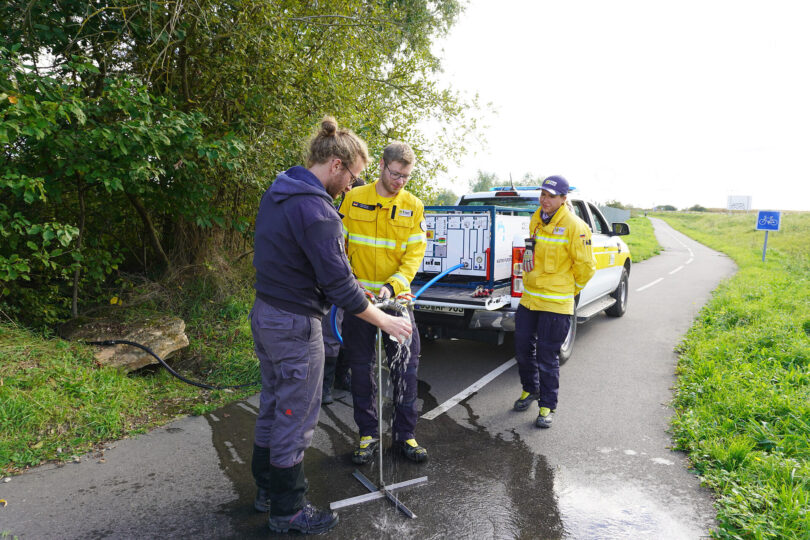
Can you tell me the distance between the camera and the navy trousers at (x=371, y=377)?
3406 mm

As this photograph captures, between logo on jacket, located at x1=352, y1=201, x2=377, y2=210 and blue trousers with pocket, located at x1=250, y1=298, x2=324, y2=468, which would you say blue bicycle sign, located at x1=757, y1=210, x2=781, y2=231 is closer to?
logo on jacket, located at x1=352, y1=201, x2=377, y2=210

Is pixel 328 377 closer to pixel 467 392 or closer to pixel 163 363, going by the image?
pixel 467 392

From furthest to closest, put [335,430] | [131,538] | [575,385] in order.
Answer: [575,385] → [335,430] → [131,538]

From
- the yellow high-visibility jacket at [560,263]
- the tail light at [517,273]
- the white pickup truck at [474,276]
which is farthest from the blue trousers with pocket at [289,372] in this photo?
the tail light at [517,273]

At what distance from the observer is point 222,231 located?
734cm

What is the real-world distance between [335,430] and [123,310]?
3176 millimetres

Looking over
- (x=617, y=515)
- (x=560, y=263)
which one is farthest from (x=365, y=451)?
(x=560, y=263)

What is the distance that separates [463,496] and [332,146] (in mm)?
2299

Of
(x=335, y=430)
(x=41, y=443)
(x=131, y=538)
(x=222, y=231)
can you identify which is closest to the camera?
Answer: (x=131, y=538)

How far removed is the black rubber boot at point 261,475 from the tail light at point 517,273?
3.06 metres

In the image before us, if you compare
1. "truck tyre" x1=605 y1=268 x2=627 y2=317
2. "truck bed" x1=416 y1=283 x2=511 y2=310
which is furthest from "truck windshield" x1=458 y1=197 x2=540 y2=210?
"truck tyre" x1=605 y1=268 x2=627 y2=317

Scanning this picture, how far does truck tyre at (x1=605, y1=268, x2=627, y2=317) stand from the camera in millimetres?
8536

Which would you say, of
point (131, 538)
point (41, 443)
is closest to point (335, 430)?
point (131, 538)

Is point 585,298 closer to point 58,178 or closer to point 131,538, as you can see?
point 131,538
